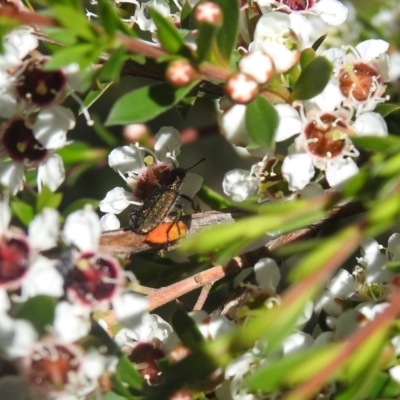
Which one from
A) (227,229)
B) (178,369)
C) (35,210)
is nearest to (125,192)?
(35,210)

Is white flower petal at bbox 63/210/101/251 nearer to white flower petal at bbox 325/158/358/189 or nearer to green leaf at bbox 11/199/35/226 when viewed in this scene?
green leaf at bbox 11/199/35/226

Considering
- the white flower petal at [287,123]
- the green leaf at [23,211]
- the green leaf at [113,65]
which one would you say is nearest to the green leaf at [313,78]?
the white flower petal at [287,123]

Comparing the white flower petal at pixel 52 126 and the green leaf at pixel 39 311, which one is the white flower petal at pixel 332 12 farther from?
the green leaf at pixel 39 311

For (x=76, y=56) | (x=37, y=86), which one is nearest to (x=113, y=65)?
(x=76, y=56)

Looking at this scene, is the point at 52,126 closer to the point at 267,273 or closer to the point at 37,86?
the point at 37,86

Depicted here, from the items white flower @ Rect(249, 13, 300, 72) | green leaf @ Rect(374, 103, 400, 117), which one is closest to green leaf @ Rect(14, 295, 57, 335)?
white flower @ Rect(249, 13, 300, 72)

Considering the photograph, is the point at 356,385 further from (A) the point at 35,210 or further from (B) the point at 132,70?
(B) the point at 132,70
